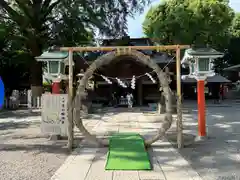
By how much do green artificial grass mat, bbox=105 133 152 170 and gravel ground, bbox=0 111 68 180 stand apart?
1.18 m

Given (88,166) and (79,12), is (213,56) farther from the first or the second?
(79,12)

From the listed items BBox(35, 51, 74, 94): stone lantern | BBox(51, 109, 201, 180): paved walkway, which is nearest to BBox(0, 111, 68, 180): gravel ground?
BBox(51, 109, 201, 180): paved walkway

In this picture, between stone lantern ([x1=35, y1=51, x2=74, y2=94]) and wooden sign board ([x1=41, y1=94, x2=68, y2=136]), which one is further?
stone lantern ([x1=35, y1=51, x2=74, y2=94])

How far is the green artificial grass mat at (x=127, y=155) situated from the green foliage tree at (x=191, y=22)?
2037 cm

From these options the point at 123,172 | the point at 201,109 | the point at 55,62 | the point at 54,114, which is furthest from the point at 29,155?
the point at 201,109

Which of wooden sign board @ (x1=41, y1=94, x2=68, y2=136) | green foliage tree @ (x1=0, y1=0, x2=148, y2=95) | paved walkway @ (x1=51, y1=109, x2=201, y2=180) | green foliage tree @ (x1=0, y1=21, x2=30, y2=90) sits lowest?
paved walkway @ (x1=51, y1=109, x2=201, y2=180)

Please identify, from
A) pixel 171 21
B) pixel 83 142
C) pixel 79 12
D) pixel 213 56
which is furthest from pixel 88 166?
pixel 171 21

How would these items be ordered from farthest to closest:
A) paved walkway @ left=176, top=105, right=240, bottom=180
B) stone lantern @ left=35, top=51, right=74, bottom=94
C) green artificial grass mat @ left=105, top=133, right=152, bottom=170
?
stone lantern @ left=35, top=51, right=74, bottom=94, green artificial grass mat @ left=105, top=133, right=152, bottom=170, paved walkway @ left=176, top=105, right=240, bottom=180

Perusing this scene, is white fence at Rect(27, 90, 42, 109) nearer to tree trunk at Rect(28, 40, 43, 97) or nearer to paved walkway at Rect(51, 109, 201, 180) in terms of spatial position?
tree trunk at Rect(28, 40, 43, 97)

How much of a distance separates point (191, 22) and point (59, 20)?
11427mm

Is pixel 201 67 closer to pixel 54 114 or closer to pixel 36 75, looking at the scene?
pixel 54 114

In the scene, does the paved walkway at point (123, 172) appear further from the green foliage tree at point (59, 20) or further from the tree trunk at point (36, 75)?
the tree trunk at point (36, 75)

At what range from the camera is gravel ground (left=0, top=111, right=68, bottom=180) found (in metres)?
6.86

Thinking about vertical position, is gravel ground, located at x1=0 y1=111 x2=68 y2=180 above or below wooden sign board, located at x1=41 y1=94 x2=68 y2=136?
below
